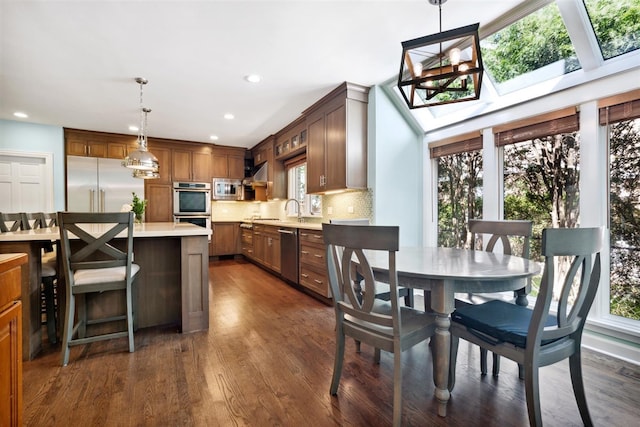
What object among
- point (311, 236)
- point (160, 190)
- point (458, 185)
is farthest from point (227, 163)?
point (458, 185)

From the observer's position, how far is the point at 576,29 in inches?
85.6

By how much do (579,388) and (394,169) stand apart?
2593 millimetres

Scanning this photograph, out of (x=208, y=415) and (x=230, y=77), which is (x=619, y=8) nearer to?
(x=230, y=77)

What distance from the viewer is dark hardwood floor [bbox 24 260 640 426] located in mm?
1499

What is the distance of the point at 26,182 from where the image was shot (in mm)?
4770

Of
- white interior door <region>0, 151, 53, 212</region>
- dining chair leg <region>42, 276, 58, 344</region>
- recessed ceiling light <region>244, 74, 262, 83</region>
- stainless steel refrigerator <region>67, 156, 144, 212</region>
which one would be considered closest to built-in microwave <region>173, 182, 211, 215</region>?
stainless steel refrigerator <region>67, 156, 144, 212</region>

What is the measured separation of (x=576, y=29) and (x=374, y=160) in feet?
6.36

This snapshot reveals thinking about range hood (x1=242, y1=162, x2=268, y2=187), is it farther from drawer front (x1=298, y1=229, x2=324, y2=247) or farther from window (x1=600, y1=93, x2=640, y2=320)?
window (x1=600, y1=93, x2=640, y2=320)

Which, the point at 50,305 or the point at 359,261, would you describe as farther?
the point at 50,305

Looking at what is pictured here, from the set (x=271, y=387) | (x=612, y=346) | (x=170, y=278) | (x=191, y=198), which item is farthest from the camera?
(x=191, y=198)

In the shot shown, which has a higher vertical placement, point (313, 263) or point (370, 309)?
point (370, 309)

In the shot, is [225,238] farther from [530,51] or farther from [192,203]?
[530,51]

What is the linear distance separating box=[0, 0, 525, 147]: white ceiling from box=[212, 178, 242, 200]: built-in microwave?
2226 mm

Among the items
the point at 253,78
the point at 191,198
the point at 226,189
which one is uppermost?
the point at 253,78
